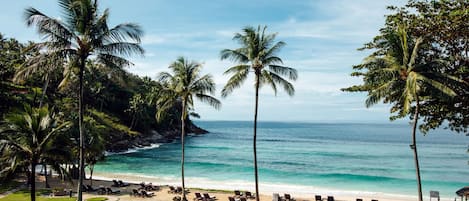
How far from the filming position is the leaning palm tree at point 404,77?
1134 cm

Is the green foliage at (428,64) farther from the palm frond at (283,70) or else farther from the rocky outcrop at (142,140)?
the rocky outcrop at (142,140)

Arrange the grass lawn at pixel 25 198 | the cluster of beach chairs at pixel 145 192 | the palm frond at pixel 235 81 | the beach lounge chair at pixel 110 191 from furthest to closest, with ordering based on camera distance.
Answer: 1. the beach lounge chair at pixel 110 191
2. the cluster of beach chairs at pixel 145 192
3. the grass lawn at pixel 25 198
4. the palm frond at pixel 235 81

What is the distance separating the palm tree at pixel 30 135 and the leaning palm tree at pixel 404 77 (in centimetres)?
1181

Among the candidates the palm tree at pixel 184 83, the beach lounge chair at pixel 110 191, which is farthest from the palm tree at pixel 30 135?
the beach lounge chair at pixel 110 191

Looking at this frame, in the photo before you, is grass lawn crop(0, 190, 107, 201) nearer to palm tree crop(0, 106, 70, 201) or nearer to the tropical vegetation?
palm tree crop(0, 106, 70, 201)

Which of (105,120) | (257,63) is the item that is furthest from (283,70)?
(105,120)

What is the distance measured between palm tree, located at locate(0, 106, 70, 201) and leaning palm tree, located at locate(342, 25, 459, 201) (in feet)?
38.8

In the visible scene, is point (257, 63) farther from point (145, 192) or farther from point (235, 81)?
point (145, 192)

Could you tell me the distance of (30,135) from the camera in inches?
444

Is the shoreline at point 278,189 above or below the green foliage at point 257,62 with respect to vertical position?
below

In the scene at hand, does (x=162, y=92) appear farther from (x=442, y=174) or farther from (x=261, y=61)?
(x=442, y=174)

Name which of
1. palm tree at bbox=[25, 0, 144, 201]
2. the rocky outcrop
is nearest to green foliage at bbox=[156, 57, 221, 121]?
palm tree at bbox=[25, 0, 144, 201]

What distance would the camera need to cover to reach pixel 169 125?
3469 inches

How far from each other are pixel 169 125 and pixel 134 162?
4246cm
